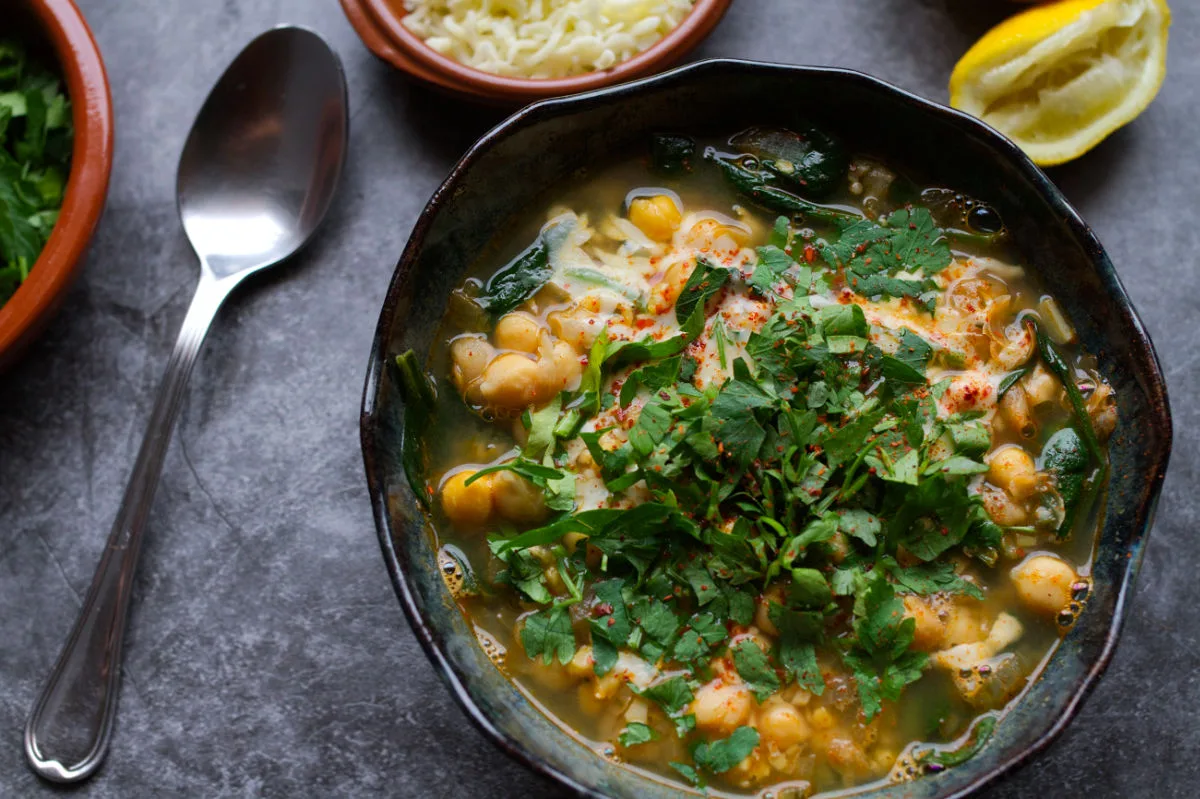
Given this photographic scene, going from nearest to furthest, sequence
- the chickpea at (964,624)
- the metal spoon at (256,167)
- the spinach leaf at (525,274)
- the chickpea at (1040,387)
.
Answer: the chickpea at (964,624), the chickpea at (1040,387), the spinach leaf at (525,274), the metal spoon at (256,167)

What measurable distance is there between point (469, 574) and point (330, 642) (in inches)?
20.6

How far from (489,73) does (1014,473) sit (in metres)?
1.65

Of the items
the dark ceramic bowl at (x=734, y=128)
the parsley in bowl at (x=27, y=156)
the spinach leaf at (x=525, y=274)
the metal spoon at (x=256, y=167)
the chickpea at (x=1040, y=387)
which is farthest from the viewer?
the metal spoon at (x=256, y=167)

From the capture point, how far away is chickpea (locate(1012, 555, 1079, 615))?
2.46 meters

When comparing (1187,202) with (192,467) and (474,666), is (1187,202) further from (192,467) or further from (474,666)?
(192,467)

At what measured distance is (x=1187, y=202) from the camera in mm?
2988

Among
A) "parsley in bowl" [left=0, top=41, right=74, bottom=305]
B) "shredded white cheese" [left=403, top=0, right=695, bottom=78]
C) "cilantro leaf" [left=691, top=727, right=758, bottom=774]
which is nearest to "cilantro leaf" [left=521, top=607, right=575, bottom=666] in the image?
"cilantro leaf" [left=691, top=727, right=758, bottom=774]

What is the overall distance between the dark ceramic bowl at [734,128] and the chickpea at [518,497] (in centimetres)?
22

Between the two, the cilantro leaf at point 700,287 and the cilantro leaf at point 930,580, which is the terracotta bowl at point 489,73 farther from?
the cilantro leaf at point 930,580

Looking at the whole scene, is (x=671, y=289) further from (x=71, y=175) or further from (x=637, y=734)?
(x=71, y=175)

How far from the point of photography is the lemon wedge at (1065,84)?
9.13 ft

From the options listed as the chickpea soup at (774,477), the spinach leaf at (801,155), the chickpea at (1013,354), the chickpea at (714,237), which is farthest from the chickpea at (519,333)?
the chickpea at (1013,354)

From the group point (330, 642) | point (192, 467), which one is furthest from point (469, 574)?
point (192, 467)

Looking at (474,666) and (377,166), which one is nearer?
(474,666)
